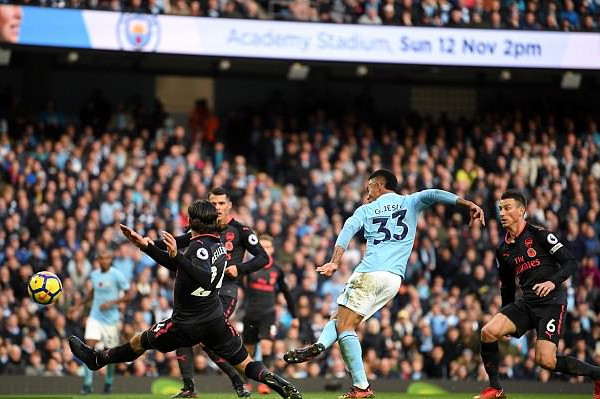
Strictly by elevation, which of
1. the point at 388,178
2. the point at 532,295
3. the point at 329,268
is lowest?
the point at 532,295

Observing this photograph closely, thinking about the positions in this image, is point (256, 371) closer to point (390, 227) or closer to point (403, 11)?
point (390, 227)

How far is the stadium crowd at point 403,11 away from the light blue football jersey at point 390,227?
1439cm

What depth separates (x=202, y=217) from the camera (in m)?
Result: 11.9

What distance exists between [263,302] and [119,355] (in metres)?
5.86

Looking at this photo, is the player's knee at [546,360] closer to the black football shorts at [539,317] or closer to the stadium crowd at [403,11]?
the black football shorts at [539,317]

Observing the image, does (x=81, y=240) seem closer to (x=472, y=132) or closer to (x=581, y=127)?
(x=472, y=132)

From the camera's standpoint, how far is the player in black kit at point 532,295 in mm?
13047

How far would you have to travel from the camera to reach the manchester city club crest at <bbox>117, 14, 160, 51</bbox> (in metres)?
25.8

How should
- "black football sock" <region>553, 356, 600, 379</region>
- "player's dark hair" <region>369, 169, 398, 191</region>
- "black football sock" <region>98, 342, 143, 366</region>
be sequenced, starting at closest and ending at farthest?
"black football sock" <region>98, 342, 143, 366</region>, "player's dark hair" <region>369, 169, 398, 191</region>, "black football sock" <region>553, 356, 600, 379</region>

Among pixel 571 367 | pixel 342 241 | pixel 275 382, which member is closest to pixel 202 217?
pixel 342 241

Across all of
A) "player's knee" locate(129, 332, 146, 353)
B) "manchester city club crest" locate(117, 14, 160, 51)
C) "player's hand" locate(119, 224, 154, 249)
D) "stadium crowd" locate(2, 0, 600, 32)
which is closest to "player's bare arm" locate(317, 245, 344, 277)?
"player's hand" locate(119, 224, 154, 249)

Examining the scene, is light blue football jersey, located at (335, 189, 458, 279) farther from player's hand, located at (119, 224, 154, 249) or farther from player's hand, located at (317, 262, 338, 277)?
player's hand, located at (119, 224, 154, 249)

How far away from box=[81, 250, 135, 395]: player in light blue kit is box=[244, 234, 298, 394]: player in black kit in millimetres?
1884

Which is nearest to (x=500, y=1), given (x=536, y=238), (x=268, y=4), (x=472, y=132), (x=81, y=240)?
(x=472, y=132)
